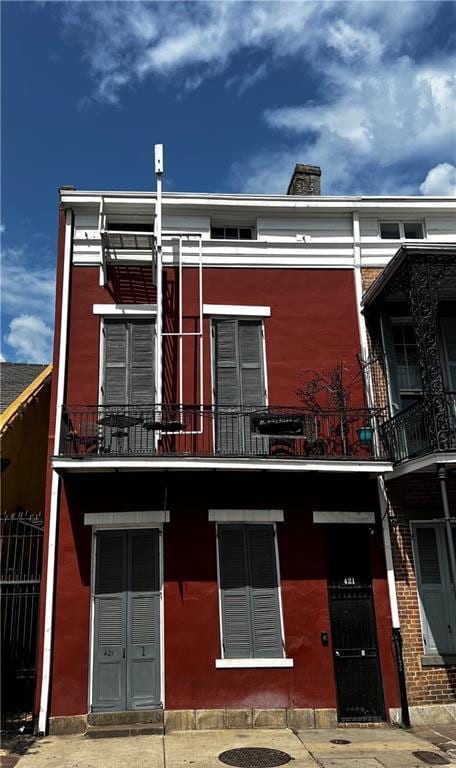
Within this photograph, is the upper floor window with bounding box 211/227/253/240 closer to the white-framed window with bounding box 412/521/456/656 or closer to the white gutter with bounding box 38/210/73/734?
the white gutter with bounding box 38/210/73/734

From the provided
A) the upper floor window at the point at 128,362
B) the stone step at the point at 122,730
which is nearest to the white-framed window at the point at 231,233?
the upper floor window at the point at 128,362

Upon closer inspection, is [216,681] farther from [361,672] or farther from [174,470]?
[174,470]

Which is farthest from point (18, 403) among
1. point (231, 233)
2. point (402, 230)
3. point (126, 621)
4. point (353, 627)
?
point (402, 230)

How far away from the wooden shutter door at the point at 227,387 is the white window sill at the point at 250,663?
3.24 metres

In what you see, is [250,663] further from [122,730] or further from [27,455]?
[27,455]

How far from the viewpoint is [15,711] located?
348 inches

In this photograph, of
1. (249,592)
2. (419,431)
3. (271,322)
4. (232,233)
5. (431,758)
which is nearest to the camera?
(431,758)

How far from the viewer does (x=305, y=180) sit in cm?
1307

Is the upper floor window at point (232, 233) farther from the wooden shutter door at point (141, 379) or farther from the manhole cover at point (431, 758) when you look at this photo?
the manhole cover at point (431, 758)

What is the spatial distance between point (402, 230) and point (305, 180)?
2.56m

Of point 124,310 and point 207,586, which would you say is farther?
point 124,310

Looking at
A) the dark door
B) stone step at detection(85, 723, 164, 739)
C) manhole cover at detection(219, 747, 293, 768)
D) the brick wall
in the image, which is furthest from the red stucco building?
manhole cover at detection(219, 747, 293, 768)

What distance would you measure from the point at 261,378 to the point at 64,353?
3520mm

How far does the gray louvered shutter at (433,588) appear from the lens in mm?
9594
